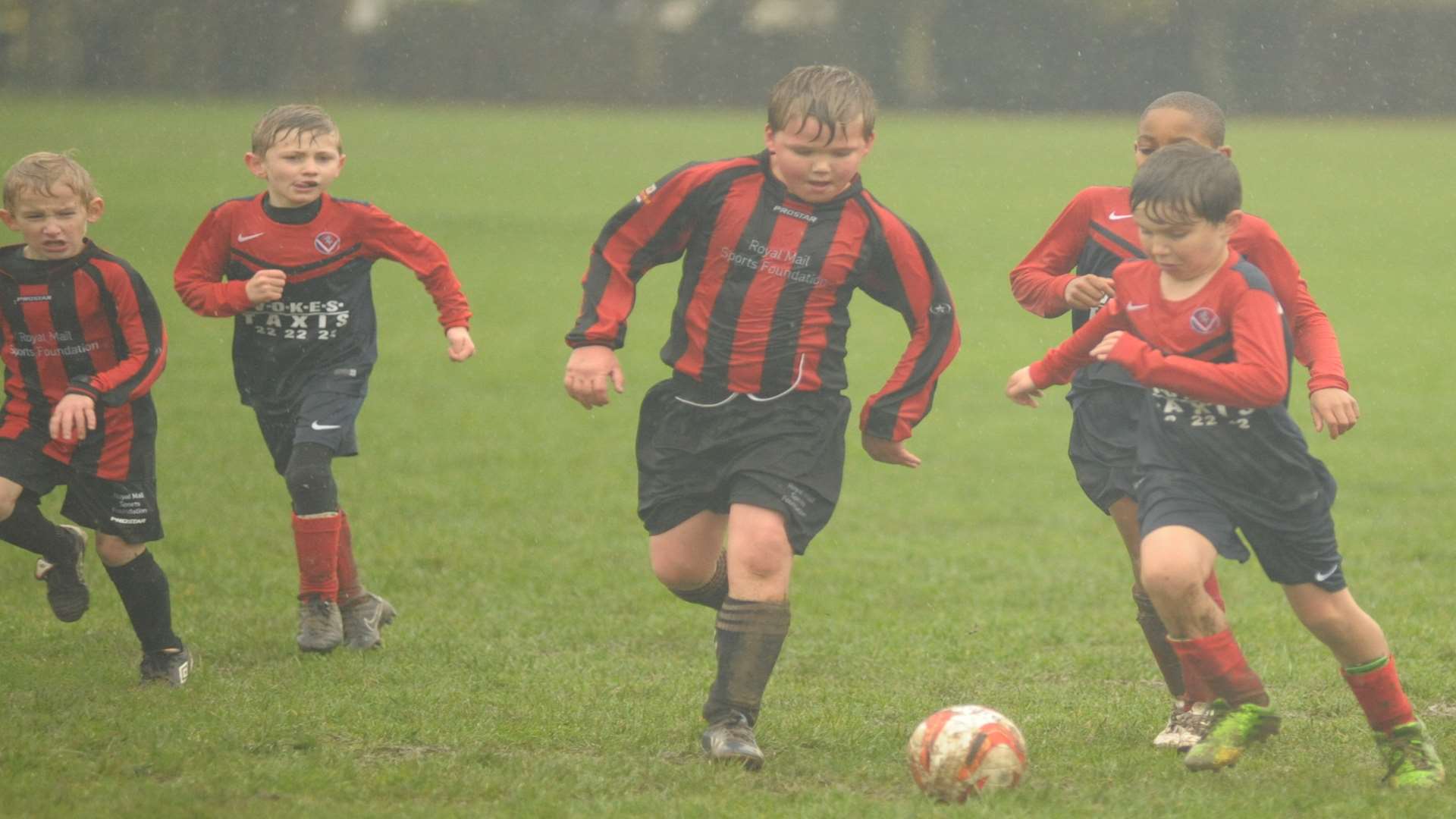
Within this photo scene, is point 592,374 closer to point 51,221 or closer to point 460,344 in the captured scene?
point 460,344

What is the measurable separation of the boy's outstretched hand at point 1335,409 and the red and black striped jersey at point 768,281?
1062 mm

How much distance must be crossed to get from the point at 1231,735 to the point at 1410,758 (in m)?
0.48

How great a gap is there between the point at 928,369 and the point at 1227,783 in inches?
56.5

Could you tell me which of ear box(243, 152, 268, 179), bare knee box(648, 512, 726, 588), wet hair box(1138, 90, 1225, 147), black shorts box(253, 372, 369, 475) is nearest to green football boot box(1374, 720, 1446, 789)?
wet hair box(1138, 90, 1225, 147)

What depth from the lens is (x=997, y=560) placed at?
29.8 feet

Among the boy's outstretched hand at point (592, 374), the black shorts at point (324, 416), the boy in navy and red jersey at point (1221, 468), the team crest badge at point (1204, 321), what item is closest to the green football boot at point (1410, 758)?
the boy in navy and red jersey at point (1221, 468)

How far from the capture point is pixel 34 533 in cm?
605

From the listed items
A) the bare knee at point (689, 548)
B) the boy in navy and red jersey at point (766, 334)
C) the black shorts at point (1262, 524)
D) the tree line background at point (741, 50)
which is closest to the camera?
the black shorts at point (1262, 524)

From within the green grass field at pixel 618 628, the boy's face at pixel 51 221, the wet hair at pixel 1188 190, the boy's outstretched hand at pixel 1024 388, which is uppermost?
the wet hair at pixel 1188 190

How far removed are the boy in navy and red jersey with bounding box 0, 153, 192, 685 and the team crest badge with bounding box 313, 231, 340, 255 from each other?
71 centimetres

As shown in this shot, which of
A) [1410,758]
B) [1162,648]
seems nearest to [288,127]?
Answer: [1162,648]

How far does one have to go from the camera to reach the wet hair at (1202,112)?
17.2 feet

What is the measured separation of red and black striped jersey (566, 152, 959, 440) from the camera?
5270mm

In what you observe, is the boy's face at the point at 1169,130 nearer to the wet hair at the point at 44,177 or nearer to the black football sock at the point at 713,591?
the black football sock at the point at 713,591
